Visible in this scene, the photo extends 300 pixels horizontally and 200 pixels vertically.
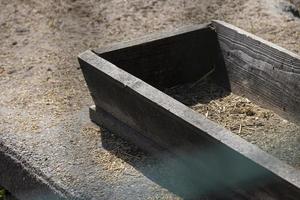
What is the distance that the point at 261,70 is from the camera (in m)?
3.40

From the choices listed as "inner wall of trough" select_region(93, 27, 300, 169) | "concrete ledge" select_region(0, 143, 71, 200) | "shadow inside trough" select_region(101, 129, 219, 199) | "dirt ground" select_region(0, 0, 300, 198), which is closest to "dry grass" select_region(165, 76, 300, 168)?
"inner wall of trough" select_region(93, 27, 300, 169)

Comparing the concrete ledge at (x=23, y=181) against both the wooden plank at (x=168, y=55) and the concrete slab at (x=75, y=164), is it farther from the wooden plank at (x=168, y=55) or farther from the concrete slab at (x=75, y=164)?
the wooden plank at (x=168, y=55)

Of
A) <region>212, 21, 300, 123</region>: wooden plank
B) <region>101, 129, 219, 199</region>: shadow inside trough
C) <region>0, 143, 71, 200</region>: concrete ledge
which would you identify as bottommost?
<region>0, 143, 71, 200</region>: concrete ledge

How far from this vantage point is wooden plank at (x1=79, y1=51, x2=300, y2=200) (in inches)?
94.3

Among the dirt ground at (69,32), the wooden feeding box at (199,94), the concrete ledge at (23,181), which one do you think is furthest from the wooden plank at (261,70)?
the concrete ledge at (23,181)

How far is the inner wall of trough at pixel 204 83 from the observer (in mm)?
3238

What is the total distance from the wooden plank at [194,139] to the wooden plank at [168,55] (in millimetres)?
235

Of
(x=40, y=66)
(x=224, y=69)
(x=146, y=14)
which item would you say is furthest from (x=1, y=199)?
(x=146, y=14)

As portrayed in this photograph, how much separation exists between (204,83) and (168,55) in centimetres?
32

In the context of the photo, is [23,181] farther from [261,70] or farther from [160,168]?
[261,70]

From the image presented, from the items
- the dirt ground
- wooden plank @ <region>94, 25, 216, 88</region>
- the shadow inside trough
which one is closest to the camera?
the shadow inside trough

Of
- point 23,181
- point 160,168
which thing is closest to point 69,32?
point 23,181

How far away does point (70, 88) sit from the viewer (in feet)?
12.6

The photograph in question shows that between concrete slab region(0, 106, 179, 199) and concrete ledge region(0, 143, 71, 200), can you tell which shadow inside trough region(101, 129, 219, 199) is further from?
concrete ledge region(0, 143, 71, 200)
